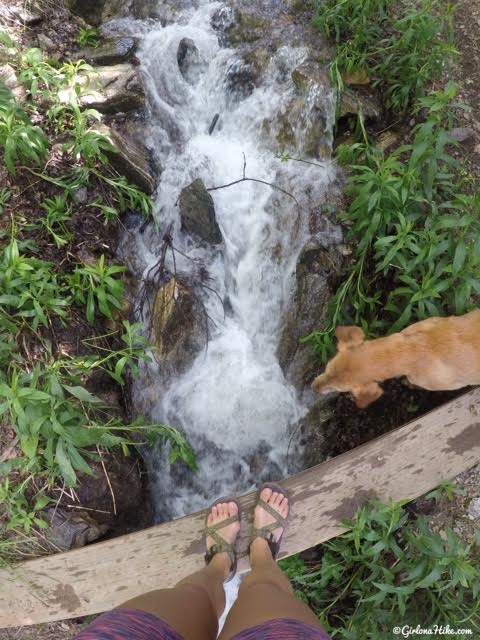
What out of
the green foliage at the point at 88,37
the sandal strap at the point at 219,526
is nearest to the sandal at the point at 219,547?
the sandal strap at the point at 219,526

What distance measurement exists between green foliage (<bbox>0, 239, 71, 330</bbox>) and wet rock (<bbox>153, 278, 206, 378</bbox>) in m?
0.67

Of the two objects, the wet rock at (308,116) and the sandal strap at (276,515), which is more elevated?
the wet rock at (308,116)

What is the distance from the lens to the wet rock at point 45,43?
3.23 meters

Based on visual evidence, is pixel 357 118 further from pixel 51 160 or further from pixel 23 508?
pixel 23 508

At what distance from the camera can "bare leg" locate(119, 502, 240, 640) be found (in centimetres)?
173

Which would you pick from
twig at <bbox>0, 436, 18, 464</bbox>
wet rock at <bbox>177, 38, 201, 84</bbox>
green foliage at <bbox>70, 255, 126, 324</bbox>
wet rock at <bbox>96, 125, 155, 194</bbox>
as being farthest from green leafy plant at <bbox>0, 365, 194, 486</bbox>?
wet rock at <bbox>177, 38, 201, 84</bbox>

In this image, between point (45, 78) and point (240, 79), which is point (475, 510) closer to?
point (240, 79)

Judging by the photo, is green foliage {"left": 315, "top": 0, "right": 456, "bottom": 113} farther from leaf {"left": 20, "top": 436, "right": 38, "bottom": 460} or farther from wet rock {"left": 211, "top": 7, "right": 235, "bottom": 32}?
leaf {"left": 20, "top": 436, "right": 38, "bottom": 460}

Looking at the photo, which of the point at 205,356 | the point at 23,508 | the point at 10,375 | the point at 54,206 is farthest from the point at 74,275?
the point at 23,508

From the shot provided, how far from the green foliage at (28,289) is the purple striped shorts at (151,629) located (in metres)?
1.58

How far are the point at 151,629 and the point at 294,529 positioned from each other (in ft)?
4.04

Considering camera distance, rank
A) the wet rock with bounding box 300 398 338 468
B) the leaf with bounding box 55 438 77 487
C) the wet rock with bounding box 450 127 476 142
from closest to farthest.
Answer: the leaf with bounding box 55 438 77 487, the wet rock with bounding box 450 127 476 142, the wet rock with bounding box 300 398 338 468

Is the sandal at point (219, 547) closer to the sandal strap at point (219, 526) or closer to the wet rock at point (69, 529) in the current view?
the sandal strap at point (219, 526)

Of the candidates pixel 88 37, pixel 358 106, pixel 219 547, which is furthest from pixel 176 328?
pixel 88 37
